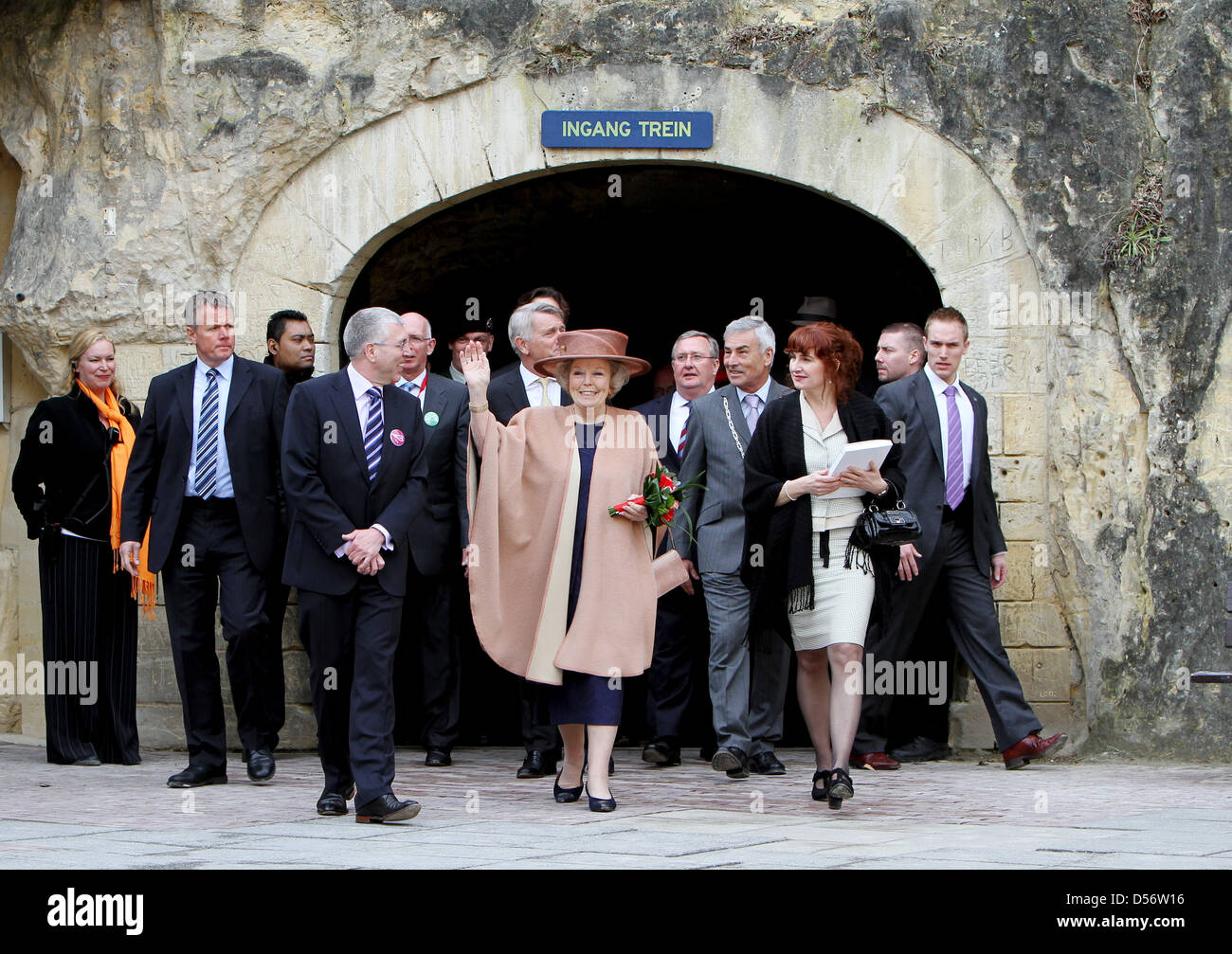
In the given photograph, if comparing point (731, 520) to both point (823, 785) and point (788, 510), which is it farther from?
point (823, 785)

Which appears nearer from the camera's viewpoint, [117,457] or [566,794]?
[566,794]

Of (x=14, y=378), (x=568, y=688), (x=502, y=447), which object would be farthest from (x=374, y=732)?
(x=14, y=378)

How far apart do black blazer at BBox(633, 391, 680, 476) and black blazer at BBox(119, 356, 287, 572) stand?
1.84 metres

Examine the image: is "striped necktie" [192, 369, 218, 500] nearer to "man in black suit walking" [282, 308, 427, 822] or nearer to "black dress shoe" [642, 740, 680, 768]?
"man in black suit walking" [282, 308, 427, 822]

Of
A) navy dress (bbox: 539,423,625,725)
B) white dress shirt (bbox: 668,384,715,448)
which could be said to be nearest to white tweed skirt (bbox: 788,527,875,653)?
navy dress (bbox: 539,423,625,725)

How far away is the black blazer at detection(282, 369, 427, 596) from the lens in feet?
20.0

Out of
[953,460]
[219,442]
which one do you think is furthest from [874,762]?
A: [219,442]

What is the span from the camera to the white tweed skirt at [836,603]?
21.3 feet

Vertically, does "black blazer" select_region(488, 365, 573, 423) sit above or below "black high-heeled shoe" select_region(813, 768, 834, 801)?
above

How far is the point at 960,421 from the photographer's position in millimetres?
8227

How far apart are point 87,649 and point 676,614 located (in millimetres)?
2737

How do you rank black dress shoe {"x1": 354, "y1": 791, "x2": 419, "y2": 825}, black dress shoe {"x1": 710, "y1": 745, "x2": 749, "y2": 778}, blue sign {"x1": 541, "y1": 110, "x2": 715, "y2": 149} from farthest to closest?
blue sign {"x1": 541, "y1": 110, "x2": 715, "y2": 149}, black dress shoe {"x1": 710, "y1": 745, "x2": 749, "y2": 778}, black dress shoe {"x1": 354, "y1": 791, "x2": 419, "y2": 825}

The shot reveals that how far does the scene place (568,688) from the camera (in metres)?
6.55

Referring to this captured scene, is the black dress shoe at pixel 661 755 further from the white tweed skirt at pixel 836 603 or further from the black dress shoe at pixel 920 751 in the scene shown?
the white tweed skirt at pixel 836 603
